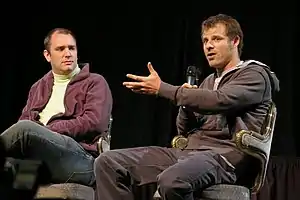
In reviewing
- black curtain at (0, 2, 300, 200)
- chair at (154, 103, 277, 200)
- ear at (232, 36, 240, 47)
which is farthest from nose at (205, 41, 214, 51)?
black curtain at (0, 2, 300, 200)

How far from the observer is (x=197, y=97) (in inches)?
86.7

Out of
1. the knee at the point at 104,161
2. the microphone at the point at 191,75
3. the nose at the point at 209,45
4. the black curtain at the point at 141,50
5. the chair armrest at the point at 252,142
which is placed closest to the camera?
the chair armrest at the point at 252,142

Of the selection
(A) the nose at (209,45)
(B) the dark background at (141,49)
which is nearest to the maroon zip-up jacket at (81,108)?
(A) the nose at (209,45)

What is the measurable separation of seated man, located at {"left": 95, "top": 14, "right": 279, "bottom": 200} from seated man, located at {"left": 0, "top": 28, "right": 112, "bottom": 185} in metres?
0.19

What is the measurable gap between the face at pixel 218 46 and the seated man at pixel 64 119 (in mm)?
562

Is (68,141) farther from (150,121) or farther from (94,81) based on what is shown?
(150,121)

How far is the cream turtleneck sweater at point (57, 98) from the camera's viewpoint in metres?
2.75

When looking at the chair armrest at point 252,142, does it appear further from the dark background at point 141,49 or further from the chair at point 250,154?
the dark background at point 141,49

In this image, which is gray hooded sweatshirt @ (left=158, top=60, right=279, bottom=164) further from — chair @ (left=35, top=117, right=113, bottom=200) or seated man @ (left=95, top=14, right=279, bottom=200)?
chair @ (left=35, top=117, right=113, bottom=200)

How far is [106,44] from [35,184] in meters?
3.21

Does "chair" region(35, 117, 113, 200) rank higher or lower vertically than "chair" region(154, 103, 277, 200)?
lower

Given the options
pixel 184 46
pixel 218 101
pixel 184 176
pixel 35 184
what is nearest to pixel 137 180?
pixel 184 176

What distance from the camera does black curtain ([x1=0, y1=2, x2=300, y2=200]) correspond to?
3.77 metres

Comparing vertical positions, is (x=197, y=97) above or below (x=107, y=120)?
above
